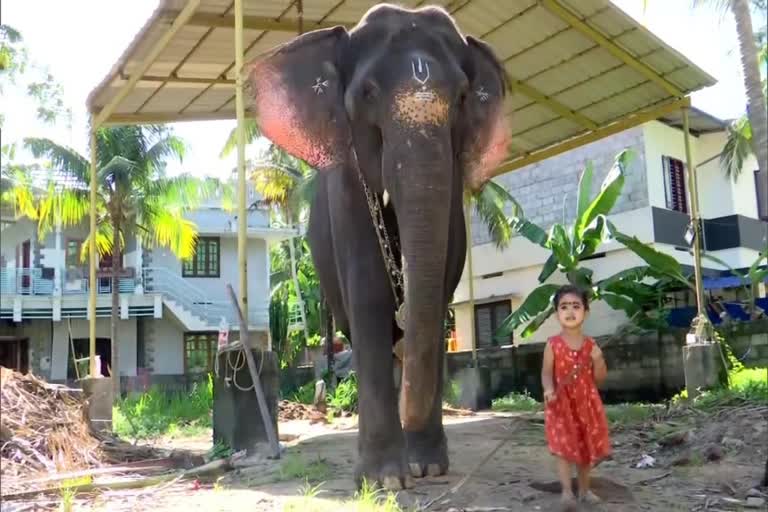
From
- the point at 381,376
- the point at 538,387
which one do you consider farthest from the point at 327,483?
the point at 538,387

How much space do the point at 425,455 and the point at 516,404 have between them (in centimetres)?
908

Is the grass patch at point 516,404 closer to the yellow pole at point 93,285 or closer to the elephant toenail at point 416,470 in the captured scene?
the yellow pole at point 93,285

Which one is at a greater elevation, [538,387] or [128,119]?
[128,119]

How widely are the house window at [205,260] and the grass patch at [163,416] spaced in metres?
14.3

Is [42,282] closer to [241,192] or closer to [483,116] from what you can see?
[241,192]

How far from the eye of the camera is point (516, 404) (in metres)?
14.2

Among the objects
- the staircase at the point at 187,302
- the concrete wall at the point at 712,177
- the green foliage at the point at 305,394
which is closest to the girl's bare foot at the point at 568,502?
the green foliage at the point at 305,394

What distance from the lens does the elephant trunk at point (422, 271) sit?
4.27 m

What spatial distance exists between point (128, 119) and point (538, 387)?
32.3 feet

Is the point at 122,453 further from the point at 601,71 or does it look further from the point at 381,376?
the point at 601,71

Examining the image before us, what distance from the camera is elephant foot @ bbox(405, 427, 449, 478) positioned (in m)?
5.40

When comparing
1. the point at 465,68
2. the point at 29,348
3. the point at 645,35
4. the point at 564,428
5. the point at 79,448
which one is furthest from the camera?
the point at 29,348

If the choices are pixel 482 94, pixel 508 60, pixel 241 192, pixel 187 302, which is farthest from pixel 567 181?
pixel 482 94

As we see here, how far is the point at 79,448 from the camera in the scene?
251 inches
